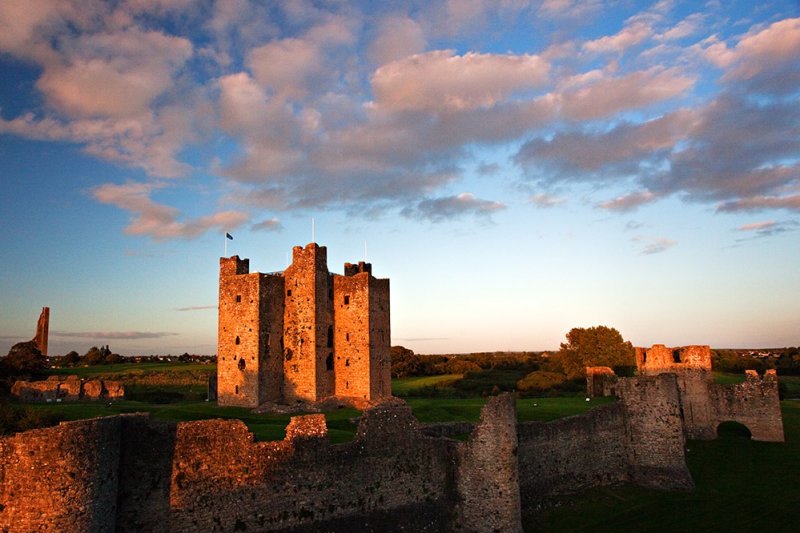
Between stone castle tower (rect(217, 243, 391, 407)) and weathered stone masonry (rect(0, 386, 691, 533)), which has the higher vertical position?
stone castle tower (rect(217, 243, 391, 407))

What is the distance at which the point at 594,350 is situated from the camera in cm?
6812

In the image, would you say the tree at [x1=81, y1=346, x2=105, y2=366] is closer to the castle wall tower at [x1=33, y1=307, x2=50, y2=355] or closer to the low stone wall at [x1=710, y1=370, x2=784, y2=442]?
the castle wall tower at [x1=33, y1=307, x2=50, y2=355]

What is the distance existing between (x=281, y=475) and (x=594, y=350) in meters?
60.3

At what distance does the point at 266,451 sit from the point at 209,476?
1.49m

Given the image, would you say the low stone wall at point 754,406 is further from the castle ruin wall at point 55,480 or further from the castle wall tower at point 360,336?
the castle ruin wall at point 55,480

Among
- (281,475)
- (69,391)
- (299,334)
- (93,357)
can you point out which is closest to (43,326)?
(93,357)

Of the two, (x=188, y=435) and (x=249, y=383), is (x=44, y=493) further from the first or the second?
(x=249, y=383)

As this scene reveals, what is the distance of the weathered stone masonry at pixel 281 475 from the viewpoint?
11398 mm

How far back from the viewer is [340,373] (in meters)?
34.9

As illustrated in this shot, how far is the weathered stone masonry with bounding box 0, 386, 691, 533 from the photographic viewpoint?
1140 cm

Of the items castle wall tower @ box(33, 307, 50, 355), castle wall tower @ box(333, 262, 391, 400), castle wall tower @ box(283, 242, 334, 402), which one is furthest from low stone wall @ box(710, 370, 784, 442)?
castle wall tower @ box(33, 307, 50, 355)

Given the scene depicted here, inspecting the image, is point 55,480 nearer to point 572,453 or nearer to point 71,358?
point 572,453

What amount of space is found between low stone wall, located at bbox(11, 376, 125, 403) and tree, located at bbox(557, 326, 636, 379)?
48.0 metres

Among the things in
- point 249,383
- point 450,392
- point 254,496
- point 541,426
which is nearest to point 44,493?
point 254,496
